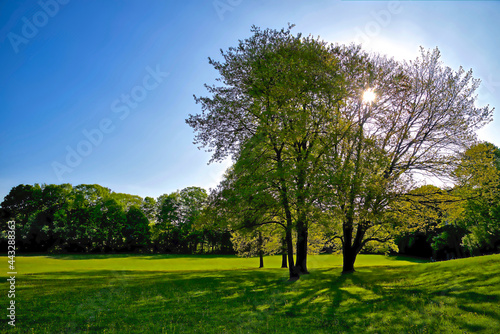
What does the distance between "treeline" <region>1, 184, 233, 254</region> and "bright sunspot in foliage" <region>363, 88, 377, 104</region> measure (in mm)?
44829

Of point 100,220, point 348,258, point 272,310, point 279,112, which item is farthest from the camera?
point 100,220

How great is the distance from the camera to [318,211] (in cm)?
1548

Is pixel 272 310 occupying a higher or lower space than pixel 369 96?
lower

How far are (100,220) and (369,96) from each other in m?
72.7

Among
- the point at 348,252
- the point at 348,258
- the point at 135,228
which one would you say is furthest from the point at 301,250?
the point at 135,228

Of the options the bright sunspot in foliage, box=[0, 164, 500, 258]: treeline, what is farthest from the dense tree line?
box=[0, 164, 500, 258]: treeline

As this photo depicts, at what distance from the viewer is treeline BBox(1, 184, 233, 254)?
60.7 m

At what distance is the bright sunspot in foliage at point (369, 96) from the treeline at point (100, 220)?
44.8 metres

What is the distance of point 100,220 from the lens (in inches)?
2689

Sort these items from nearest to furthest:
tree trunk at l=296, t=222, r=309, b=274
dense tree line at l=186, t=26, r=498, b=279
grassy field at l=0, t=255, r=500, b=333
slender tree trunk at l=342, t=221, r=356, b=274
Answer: grassy field at l=0, t=255, r=500, b=333 → dense tree line at l=186, t=26, r=498, b=279 → tree trunk at l=296, t=222, r=309, b=274 → slender tree trunk at l=342, t=221, r=356, b=274

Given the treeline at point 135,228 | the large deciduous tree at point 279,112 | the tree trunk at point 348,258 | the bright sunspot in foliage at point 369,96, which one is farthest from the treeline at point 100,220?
the bright sunspot in foliage at point 369,96

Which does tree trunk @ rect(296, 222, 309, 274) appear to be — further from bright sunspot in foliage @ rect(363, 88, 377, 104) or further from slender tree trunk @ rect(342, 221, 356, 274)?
bright sunspot in foliage @ rect(363, 88, 377, 104)

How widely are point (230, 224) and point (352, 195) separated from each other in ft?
28.0

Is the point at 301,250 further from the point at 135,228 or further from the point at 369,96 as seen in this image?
the point at 135,228
